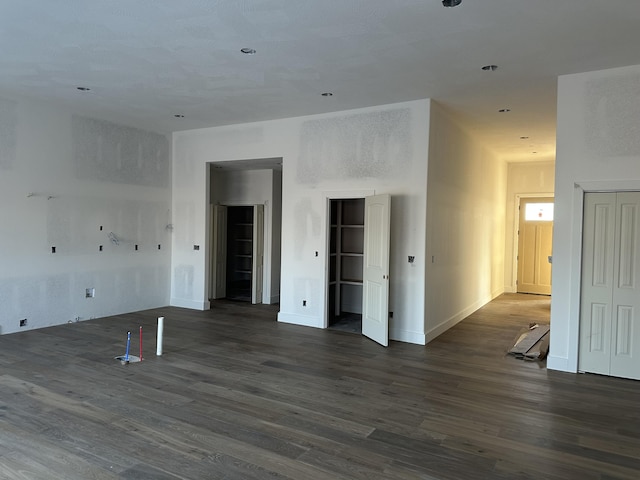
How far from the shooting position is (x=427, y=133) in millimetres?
5746

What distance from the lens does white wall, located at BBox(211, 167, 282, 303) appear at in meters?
8.66

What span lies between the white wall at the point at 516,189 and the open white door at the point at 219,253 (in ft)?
21.7

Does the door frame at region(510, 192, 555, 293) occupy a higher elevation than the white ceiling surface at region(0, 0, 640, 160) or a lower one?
lower

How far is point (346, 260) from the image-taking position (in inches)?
301

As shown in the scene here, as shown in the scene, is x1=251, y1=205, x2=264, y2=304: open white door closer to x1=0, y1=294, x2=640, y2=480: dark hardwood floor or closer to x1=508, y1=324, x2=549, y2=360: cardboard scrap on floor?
x1=0, y1=294, x2=640, y2=480: dark hardwood floor

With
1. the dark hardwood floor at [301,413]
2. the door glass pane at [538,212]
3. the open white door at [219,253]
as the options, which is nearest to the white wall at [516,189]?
the door glass pane at [538,212]

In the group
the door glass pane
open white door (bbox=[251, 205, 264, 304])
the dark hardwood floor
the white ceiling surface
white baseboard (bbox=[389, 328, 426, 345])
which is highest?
the white ceiling surface

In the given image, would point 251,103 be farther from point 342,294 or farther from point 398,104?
point 342,294

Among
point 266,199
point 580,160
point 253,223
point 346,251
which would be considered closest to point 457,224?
point 346,251

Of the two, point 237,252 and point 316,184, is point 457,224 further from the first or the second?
point 237,252

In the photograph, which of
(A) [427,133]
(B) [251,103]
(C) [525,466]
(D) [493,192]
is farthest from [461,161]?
(C) [525,466]

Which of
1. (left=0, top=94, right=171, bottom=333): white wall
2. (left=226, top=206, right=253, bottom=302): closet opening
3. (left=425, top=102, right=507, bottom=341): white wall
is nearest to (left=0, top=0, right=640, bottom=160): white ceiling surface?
(left=0, top=94, right=171, bottom=333): white wall

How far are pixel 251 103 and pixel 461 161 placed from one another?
135 inches

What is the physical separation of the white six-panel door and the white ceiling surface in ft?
4.87
